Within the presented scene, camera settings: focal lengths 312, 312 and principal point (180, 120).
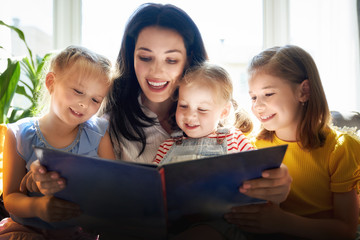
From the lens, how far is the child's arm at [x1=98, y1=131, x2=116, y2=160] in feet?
4.30

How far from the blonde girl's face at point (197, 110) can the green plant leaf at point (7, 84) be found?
1043 mm

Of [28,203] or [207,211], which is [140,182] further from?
[28,203]

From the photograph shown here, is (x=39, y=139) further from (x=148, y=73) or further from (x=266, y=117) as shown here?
(x=266, y=117)

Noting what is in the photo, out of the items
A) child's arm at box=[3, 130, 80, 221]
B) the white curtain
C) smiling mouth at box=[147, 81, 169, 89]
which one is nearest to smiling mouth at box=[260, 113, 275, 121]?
smiling mouth at box=[147, 81, 169, 89]

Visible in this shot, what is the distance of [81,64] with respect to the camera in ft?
3.97

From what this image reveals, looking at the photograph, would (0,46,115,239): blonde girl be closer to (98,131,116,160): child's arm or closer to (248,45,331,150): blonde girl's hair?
(98,131,116,160): child's arm

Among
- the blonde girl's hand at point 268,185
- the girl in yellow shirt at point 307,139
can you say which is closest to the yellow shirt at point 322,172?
the girl in yellow shirt at point 307,139

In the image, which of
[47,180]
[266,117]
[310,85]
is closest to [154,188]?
[47,180]

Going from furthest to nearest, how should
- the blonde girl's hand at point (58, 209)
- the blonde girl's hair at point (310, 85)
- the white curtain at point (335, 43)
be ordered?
the white curtain at point (335, 43) → the blonde girl's hair at point (310, 85) → the blonde girl's hand at point (58, 209)

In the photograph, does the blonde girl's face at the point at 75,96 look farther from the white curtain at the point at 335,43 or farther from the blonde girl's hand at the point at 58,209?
the white curtain at the point at 335,43

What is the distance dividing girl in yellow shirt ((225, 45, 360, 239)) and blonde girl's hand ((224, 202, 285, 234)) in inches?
5.4

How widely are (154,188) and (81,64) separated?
0.67 metres

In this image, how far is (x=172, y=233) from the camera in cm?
91

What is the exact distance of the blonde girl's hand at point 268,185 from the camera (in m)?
0.85
